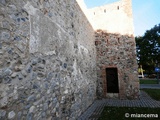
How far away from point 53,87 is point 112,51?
17.8 feet

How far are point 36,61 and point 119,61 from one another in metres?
5.88

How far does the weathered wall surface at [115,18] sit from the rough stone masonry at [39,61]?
393cm

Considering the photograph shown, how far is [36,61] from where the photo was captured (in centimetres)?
235

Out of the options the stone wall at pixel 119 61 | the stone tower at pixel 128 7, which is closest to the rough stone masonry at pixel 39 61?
the stone wall at pixel 119 61

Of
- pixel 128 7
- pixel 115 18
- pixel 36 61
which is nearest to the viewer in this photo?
pixel 36 61

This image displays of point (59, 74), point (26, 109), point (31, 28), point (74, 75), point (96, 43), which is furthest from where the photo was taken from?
point (96, 43)

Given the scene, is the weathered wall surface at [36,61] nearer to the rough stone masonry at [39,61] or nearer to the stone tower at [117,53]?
the rough stone masonry at [39,61]

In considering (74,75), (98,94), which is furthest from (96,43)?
(74,75)

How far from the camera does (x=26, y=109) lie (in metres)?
2.03

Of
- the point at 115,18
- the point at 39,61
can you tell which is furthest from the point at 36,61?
the point at 115,18

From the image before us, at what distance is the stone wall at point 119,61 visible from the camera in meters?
7.16

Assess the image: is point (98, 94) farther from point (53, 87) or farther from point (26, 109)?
point (26, 109)

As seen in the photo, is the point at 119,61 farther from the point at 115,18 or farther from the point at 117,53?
the point at 115,18

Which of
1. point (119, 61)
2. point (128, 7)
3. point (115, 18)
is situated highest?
point (128, 7)
